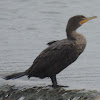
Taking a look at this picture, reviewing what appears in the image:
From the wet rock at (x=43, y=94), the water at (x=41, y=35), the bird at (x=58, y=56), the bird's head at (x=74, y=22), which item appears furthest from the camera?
the water at (x=41, y=35)

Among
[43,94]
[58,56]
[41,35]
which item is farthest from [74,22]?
[41,35]

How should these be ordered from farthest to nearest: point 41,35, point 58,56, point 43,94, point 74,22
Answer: point 41,35 → point 74,22 → point 58,56 → point 43,94

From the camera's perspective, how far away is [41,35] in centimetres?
1437

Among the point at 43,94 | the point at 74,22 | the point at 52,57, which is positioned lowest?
the point at 43,94

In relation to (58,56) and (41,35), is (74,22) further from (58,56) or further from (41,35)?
(41,35)

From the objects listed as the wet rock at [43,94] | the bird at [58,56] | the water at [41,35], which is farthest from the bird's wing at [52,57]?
the water at [41,35]

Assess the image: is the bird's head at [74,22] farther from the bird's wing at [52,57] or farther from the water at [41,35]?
the water at [41,35]

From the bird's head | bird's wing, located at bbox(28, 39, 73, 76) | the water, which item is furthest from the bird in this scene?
the water

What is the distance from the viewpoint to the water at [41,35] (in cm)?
977

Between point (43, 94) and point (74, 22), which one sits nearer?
point (43, 94)

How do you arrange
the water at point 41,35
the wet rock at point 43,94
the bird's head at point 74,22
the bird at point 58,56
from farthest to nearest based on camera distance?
the water at point 41,35 → the bird's head at point 74,22 → the bird at point 58,56 → the wet rock at point 43,94

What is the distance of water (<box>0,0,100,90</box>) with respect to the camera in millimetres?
9766

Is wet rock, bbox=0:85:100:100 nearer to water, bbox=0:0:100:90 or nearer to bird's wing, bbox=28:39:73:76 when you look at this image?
bird's wing, bbox=28:39:73:76

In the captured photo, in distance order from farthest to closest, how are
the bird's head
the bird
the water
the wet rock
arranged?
the water < the bird's head < the bird < the wet rock
